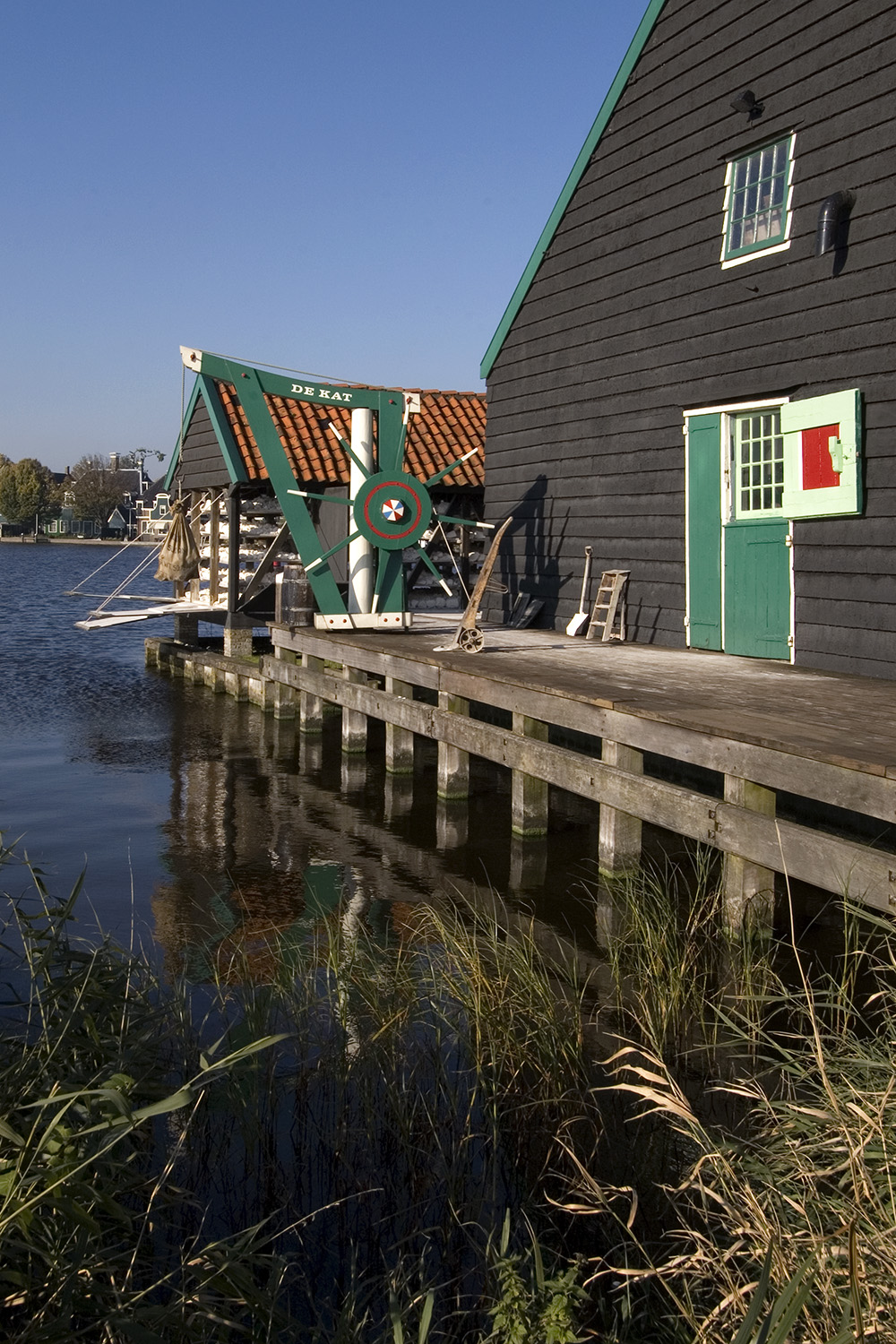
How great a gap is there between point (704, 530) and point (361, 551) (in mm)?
3788

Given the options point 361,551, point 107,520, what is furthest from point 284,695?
point 107,520

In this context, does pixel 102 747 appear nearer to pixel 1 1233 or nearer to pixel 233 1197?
pixel 233 1197

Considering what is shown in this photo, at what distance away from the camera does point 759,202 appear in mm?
10133

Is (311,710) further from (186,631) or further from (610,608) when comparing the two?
(186,631)

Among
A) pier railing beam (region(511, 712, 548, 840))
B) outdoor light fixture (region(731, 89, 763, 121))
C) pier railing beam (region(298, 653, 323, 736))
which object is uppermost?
outdoor light fixture (region(731, 89, 763, 121))

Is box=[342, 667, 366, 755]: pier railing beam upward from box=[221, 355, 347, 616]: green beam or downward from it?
downward

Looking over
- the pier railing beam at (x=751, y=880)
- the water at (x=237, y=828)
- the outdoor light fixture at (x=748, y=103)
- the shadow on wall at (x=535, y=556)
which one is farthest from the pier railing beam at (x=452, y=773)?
the outdoor light fixture at (x=748, y=103)

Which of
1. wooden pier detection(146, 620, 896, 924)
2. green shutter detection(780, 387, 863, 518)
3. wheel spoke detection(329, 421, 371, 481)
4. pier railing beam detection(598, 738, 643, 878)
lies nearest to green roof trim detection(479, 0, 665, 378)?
wheel spoke detection(329, 421, 371, 481)

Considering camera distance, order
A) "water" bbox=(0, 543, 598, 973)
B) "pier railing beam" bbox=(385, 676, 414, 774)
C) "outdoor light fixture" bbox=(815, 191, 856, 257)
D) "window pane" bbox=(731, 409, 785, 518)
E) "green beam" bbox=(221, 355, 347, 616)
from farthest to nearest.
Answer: "green beam" bbox=(221, 355, 347, 616) < "pier railing beam" bbox=(385, 676, 414, 774) < "window pane" bbox=(731, 409, 785, 518) < "outdoor light fixture" bbox=(815, 191, 856, 257) < "water" bbox=(0, 543, 598, 973)

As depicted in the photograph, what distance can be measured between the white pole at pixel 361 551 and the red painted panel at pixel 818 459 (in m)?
4.96

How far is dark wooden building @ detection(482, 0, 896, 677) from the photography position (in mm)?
8906

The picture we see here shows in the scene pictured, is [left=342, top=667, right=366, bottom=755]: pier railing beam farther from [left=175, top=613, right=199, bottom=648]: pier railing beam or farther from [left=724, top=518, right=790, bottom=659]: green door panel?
[left=175, top=613, right=199, bottom=648]: pier railing beam

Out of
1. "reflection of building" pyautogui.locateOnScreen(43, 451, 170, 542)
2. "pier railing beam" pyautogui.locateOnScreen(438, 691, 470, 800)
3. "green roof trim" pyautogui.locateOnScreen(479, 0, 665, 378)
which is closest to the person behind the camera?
"pier railing beam" pyautogui.locateOnScreen(438, 691, 470, 800)

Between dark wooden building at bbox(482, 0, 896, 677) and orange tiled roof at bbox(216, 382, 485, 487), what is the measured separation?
3954 mm
